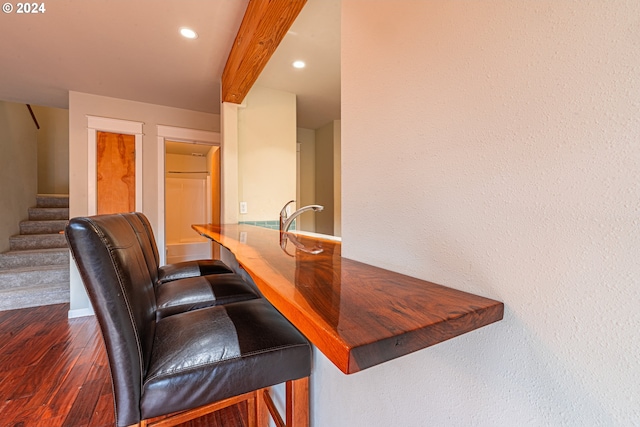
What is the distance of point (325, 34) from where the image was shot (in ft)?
5.50

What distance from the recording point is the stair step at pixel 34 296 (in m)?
2.92

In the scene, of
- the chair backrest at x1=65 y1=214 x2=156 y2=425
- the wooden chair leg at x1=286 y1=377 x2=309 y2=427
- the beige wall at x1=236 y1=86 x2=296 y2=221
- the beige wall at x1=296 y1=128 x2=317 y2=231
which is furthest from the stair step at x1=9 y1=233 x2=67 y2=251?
the wooden chair leg at x1=286 y1=377 x2=309 y2=427

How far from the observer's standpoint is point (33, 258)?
10.9 ft

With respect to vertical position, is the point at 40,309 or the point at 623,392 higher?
the point at 623,392

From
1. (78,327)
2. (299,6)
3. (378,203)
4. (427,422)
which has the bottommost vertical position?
(78,327)

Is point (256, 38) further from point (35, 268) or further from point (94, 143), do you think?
point (35, 268)

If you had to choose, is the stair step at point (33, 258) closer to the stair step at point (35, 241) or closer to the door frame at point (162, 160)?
the stair step at point (35, 241)

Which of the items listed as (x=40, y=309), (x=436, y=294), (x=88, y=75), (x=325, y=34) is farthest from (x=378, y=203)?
(x=40, y=309)

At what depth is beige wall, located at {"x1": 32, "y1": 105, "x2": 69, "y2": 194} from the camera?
477 centimetres

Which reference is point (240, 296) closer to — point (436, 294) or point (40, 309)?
point (436, 294)

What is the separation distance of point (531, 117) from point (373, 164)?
13.9 inches

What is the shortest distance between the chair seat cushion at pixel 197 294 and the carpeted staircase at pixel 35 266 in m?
2.95

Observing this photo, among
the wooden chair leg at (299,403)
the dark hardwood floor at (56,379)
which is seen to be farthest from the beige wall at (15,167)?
the wooden chair leg at (299,403)

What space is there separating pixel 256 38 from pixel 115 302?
1.46 metres
